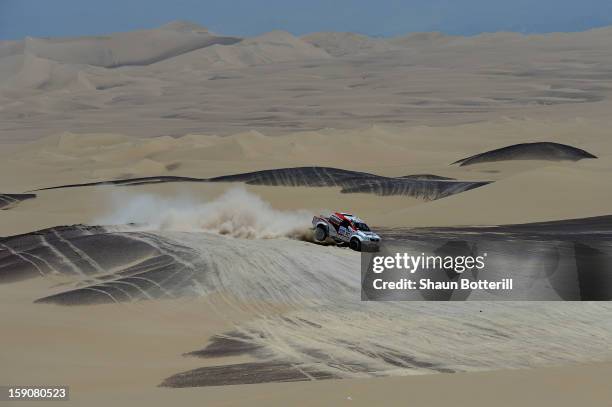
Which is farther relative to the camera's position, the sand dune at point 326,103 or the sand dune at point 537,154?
the sand dune at point 326,103

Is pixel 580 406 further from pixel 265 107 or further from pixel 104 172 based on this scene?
pixel 265 107

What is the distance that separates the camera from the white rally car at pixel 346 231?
29.4 meters

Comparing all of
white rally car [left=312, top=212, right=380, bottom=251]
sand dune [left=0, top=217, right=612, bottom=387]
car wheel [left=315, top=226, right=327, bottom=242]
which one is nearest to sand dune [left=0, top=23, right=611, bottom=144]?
car wheel [left=315, top=226, right=327, bottom=242]

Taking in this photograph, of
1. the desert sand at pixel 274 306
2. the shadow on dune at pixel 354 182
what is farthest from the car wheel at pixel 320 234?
the shadow on dune at pixel 354 182

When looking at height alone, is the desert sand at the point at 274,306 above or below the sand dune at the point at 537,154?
below

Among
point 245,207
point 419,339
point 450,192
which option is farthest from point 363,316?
point 450,192

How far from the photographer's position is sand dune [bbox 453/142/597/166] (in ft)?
236

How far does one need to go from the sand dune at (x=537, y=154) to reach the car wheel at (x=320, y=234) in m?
44.3

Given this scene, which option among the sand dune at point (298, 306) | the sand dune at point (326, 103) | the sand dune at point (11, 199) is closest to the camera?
the sand dune at point (298, 306)

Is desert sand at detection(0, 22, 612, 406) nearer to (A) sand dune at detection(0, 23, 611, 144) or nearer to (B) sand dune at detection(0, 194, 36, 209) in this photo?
(B) sand dune at detection(0, 194, 36, 209)

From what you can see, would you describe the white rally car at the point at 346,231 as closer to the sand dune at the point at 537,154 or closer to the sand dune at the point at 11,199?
the sand dune at the point at 11,199

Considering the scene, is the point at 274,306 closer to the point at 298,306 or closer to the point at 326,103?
the point at 298,306

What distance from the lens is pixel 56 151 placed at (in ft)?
345

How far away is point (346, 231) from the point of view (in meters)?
30.0
